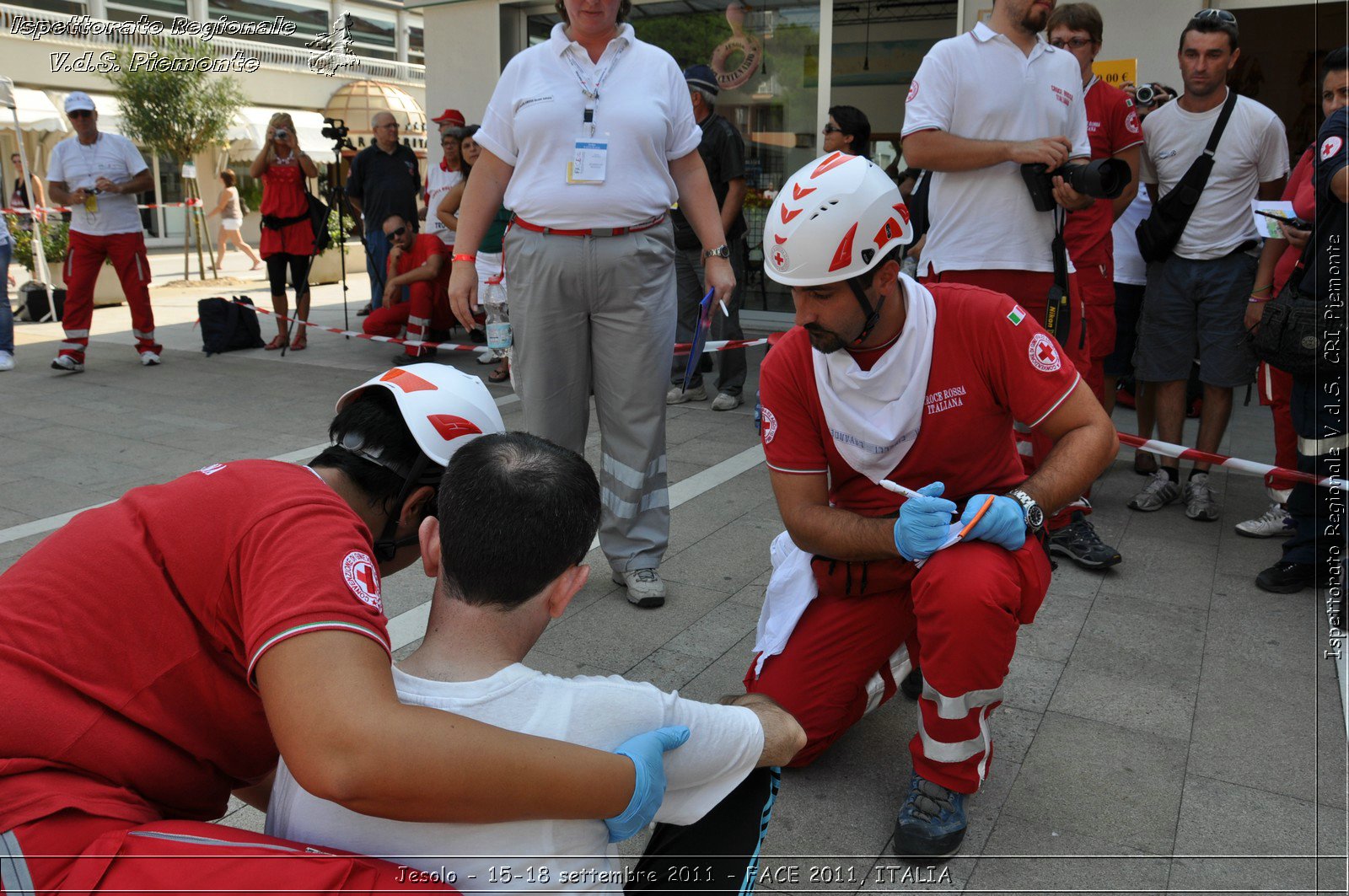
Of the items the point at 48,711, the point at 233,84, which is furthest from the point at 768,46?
the point at 233,84

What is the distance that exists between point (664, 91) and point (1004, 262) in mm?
1431

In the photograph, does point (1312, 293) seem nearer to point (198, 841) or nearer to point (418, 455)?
point (418, 455)

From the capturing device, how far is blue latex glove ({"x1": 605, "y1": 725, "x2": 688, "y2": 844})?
146 centimetres

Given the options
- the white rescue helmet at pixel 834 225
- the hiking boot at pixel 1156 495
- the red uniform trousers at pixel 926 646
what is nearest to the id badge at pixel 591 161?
the white rescue helmet at pixel 834 225

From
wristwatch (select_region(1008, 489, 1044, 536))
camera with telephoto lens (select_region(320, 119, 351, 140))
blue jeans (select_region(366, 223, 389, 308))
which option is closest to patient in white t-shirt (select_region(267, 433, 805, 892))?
wristwatch (select_region(1008, 489, 1044, 536))

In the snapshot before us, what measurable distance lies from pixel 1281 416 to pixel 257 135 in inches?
934

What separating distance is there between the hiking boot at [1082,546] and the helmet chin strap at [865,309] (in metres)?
2.03

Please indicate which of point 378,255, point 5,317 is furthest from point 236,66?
point 5,317

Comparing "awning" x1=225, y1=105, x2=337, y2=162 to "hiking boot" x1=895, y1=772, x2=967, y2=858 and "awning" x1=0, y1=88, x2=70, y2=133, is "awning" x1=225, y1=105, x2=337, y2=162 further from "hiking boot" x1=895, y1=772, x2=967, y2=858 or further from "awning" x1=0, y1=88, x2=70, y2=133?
"hiking boot" x1=895, y1=772, x2=967, y2=858

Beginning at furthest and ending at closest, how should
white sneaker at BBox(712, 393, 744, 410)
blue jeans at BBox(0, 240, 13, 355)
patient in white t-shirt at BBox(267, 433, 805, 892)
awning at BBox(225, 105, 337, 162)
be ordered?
awning at BBox(225, 105, 337, 162) < blue jeans at BBox(0, 240, 13, 355) < white sneaker at BBox(712, 393, 744, 410) < patient in white t-shirt at BBox(267, 433, 805, 892)

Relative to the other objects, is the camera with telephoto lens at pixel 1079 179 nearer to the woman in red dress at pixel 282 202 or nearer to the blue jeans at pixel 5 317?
the woman in red dress at pixel 282 202

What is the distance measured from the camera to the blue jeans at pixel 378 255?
9.61m

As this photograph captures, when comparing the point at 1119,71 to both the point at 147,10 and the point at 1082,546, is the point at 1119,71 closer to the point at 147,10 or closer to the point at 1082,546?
the point at 1082,546

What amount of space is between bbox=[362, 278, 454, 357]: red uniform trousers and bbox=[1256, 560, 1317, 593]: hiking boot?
646 cm
